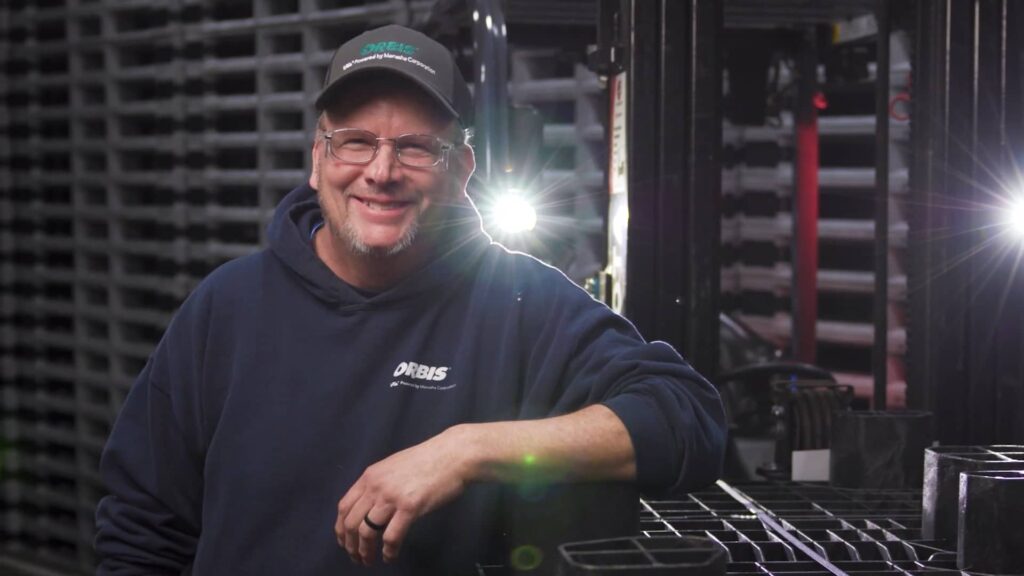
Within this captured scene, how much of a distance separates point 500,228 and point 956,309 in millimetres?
1451

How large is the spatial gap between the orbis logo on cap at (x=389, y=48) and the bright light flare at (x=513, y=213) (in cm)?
173

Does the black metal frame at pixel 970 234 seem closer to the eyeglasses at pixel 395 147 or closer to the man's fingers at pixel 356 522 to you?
the eyeglasses at pixel 395 147

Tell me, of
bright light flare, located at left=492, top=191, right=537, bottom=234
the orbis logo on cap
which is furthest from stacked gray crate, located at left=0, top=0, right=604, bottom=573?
the orbis logo on cap

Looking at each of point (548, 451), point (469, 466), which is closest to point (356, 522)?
point (469, 466)

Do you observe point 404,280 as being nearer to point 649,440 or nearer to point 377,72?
point 377,72

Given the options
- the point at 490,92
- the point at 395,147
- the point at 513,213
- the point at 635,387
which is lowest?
the point at 635,387

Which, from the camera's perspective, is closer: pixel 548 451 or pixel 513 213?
pixel 548 451

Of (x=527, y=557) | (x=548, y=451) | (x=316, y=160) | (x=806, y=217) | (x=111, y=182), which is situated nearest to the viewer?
(x=527, y=557)

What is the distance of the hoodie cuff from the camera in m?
2.09

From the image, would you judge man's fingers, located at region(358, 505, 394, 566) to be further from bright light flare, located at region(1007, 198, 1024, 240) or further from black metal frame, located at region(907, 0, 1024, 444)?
bright light flare, located at region(1007, 198, 1024, 240)

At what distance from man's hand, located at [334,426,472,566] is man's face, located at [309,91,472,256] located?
0.48 metres

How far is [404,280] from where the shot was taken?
241 cm

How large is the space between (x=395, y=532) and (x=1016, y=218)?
1.87 m

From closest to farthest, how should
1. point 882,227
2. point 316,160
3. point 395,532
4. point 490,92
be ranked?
point 395,532, point 316,160, point 882,227, point 490,92
